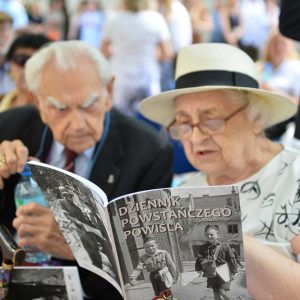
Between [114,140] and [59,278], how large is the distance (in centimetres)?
93

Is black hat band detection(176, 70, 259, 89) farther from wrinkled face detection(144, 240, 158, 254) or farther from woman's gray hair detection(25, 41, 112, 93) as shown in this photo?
wrinkled face detection(144, 240, 158, 254)

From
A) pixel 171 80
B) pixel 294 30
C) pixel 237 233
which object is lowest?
pixel 171 80

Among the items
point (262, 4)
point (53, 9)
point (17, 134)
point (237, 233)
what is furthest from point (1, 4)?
point (237, 233)

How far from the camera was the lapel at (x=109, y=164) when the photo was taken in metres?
2.52

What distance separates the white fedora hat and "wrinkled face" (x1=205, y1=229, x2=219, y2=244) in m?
0.78

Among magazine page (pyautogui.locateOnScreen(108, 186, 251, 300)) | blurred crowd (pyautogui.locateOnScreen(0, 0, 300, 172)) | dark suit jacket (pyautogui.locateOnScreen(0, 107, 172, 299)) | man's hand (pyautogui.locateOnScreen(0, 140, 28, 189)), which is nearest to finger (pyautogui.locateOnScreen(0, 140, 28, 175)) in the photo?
man's hand (pyautogui.locateOnScreen(0, 140, 28, 189))

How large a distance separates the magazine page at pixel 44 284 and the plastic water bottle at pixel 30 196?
41cm

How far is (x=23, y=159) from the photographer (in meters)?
2.17

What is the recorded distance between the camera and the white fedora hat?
2230 mm

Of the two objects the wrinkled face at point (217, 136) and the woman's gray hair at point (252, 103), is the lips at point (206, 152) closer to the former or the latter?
the wrinkled face at point (217, 136)

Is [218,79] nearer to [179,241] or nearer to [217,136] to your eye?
[217,136]

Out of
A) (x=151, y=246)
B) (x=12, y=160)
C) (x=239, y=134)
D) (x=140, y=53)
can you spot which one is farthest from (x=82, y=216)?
(x=140, y=53)

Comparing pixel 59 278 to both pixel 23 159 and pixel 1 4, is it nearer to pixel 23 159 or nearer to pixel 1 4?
pixel 23 159

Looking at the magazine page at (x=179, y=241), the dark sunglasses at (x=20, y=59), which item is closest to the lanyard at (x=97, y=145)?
the magazine page at (x=179, y=241)
